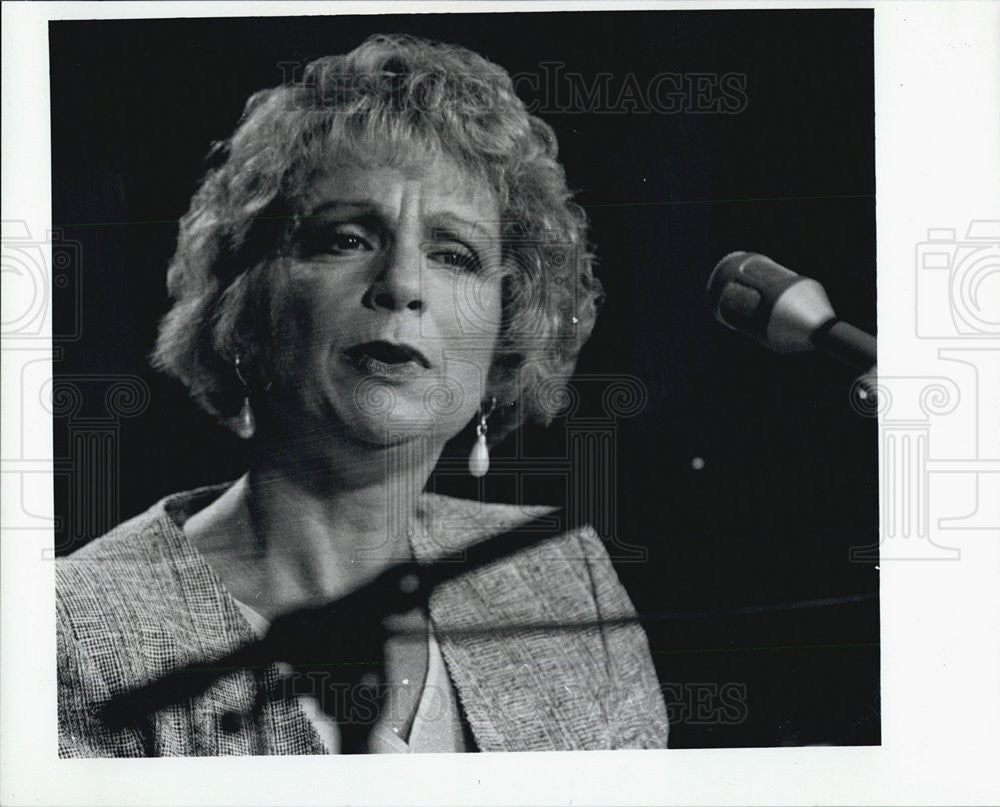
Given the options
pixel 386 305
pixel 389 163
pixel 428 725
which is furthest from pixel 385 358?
pixel 428 725

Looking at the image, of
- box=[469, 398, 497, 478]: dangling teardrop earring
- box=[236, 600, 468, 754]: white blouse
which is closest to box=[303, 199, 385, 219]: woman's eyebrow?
box=[469, 398, 497, 478]: dangling teardrop earring

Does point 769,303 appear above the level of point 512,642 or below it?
above

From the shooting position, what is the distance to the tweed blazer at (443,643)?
1557 millimetres

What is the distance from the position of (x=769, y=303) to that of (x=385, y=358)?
60 centimetres

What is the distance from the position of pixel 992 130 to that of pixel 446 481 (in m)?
1.03

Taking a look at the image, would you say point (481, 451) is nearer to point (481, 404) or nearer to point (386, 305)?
point (481, 404)

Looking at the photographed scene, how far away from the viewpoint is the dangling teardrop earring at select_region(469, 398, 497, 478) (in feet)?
5.12

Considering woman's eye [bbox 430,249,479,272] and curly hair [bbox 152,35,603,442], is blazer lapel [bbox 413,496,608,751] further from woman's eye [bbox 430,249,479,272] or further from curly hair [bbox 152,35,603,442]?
woman's eye [bbox 430,249,479,272]

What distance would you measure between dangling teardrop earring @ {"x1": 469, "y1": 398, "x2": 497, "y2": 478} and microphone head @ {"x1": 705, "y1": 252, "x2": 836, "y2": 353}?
39cm

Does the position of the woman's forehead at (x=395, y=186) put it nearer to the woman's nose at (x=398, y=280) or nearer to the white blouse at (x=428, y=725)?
the woman's nose at (x=398, y=280)

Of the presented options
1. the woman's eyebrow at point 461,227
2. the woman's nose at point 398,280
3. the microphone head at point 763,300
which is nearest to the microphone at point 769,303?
the microphone head at point 763,300

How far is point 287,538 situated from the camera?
61.3 inches

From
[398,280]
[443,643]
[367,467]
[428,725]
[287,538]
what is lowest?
[428,725]

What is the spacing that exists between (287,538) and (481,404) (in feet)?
1.20
